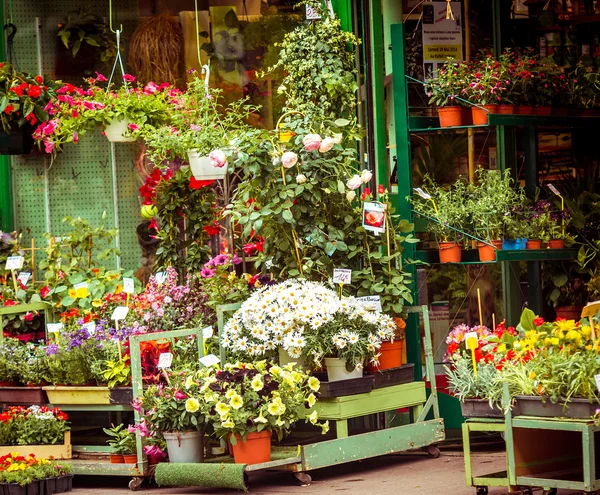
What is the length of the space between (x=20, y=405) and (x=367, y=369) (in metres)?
2.32

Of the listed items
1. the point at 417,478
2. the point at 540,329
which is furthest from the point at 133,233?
the point at 540,329

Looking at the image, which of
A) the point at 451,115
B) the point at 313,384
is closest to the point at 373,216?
the point at 451,115

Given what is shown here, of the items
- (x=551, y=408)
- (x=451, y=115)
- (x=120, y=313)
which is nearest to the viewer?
(x=551, y=408)

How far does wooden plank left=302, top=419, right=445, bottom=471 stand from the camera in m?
7.00

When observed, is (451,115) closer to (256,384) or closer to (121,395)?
(256,384)

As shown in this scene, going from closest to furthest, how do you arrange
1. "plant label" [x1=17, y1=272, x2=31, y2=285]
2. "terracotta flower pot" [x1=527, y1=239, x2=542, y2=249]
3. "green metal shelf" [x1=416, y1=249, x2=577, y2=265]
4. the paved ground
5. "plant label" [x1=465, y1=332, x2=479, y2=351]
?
"plant label" [x1=465, y1=332, x2=479, y2=351], the paved ground, "green metal shelf" [x1=416, y1=249, x2=577, y2=265], "terracotta flower pot" [x1=527, y1=239, x2=542, y2=249], "plant label" [x1=17, y1=272, x2=31, y2=285]

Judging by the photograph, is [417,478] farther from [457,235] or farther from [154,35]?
[154,35]

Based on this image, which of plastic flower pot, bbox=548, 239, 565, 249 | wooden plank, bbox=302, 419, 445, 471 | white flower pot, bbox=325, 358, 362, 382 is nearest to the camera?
wooden plank, bbox=302, 419, 445, 471

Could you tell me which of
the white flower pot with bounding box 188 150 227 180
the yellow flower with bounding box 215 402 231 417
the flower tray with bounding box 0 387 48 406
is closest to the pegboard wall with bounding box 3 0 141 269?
the white flower pot with bounding box 188 150 227 180

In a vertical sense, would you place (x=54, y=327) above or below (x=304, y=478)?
above

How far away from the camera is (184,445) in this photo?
6.96 metres

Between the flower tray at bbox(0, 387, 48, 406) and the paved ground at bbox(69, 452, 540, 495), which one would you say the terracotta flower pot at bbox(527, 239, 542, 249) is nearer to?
the paved ground at bbox(69, 452, 540, 495)

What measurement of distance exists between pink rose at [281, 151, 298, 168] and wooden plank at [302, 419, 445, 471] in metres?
1.70

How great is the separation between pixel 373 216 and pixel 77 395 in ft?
7.25
